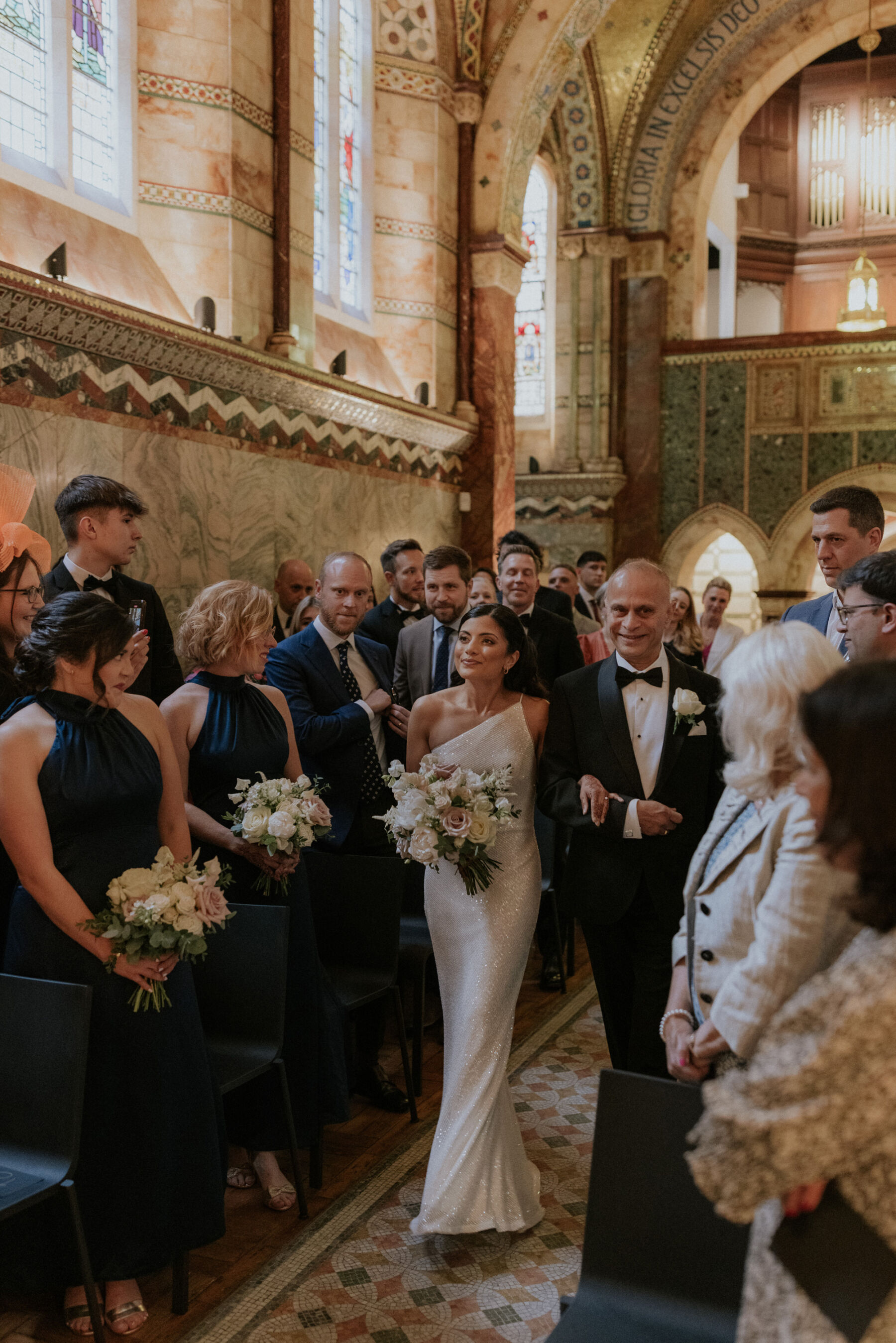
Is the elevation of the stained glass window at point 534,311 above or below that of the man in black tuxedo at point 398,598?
above

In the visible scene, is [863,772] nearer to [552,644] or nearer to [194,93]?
[552,644]

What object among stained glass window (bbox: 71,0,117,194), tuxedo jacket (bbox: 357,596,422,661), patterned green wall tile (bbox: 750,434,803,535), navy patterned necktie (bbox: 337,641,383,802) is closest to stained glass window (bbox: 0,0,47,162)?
stained glass window (bbox: 71,0,117,194)

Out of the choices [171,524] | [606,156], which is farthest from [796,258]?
[171,524]

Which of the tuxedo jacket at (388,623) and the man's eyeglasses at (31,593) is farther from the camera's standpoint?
the tuxedo jacket at (388,623)

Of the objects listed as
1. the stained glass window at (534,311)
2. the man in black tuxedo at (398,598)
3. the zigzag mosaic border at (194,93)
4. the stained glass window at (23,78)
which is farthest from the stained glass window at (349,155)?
the stained glass window at (534,311)

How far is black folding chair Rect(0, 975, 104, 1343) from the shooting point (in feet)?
8.80

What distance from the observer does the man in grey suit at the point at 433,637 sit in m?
5.53

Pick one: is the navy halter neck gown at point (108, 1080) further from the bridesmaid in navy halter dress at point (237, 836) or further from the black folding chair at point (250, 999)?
the bridesmaid in navy halter dress at point (237, 836)

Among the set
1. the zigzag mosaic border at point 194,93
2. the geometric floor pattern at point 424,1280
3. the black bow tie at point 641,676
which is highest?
the zigzag mosaic border at point 194,93

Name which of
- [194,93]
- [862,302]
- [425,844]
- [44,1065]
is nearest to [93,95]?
[194,93]

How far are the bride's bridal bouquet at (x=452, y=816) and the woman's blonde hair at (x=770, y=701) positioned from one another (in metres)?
1.31

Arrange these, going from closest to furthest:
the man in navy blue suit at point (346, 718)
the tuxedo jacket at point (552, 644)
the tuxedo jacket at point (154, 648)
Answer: the man in navy blue suit at point (346, 718)
the tuxedo jacket at point (154, 648)
the tuxedo jacket at point (552, 644)

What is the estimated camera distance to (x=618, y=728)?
11.5ft

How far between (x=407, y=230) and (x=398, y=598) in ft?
14.9
